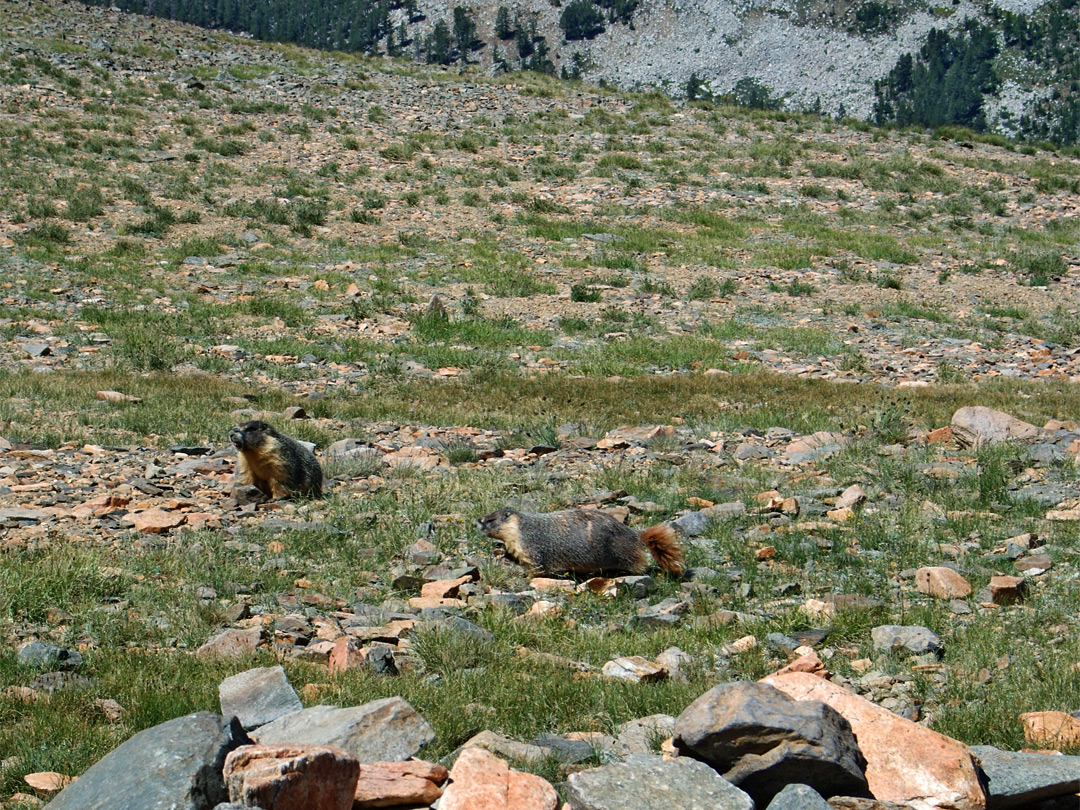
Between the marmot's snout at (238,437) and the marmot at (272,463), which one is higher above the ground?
the marmot's snout at (238,437)

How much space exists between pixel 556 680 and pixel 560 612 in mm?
1234

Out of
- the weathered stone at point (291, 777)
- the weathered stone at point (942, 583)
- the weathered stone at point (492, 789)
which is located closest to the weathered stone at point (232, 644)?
the weathered stone at point (291, 777)

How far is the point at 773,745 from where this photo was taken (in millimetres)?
3639

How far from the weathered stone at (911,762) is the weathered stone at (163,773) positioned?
236cm

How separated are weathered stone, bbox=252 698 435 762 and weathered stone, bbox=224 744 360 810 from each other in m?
0.40

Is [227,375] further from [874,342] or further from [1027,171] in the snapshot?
[1027,171]

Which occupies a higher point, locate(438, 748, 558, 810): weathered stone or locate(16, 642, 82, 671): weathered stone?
locate(438, 748, 558, 810): weathered stone

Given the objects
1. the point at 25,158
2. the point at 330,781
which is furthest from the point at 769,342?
the point at 25,158

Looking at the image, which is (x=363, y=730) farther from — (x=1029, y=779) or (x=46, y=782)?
(x=1029, y=779)

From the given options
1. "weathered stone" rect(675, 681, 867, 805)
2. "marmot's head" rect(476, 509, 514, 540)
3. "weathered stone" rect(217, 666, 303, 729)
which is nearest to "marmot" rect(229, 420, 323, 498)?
"marmot's head" rect(476, 509, 514, 540)

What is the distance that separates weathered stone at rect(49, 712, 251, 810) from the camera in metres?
3.15

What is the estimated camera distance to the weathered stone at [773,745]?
142 inches

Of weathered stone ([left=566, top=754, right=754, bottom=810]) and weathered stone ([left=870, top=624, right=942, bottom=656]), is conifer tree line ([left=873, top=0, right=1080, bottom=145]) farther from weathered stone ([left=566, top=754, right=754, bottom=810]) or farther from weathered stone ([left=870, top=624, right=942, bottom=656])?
weathered stone ([left=566, top=754, right=754, bottom=810])

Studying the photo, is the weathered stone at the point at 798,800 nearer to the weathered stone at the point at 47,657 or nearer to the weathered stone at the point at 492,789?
the weathered stone at the point at 492,789
